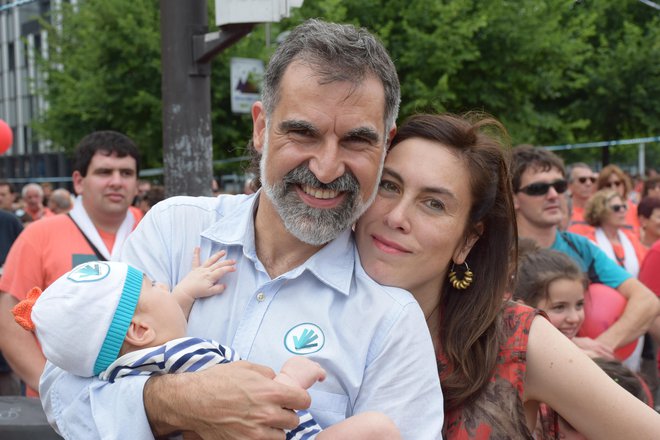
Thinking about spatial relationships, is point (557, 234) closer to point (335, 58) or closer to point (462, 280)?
point (462, 280)

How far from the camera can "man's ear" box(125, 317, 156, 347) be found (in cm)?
218

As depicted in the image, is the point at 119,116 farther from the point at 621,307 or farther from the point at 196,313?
the point at 196,313

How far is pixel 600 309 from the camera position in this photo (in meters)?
4.85

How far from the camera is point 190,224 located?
2.61 m

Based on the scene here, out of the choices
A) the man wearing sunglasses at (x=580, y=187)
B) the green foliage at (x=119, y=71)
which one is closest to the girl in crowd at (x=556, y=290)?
the man wearing sunglasses at (x=580, y=187)

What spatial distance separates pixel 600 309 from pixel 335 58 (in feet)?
10.3

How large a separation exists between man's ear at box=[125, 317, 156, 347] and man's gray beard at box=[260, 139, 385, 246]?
50 cm

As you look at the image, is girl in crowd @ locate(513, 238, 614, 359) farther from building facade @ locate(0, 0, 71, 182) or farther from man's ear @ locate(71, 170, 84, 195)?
building facade @ locate(0, 0, 71, 182)

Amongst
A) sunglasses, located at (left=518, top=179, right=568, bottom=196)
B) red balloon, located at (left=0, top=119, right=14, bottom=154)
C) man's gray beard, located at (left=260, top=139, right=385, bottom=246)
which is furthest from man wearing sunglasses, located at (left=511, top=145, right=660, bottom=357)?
red balloon, located at (left=0, top=119, right=14, bottom=154)

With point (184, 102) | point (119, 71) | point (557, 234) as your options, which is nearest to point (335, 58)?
point (184, 102)

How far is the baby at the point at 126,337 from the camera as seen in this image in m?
2.12

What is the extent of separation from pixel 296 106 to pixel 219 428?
36.0 inches

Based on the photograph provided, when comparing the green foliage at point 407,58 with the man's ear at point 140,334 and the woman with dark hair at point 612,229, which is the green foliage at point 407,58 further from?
the man's ear at point 140,334

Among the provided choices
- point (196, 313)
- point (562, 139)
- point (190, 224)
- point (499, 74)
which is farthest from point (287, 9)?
point (562, 139)
